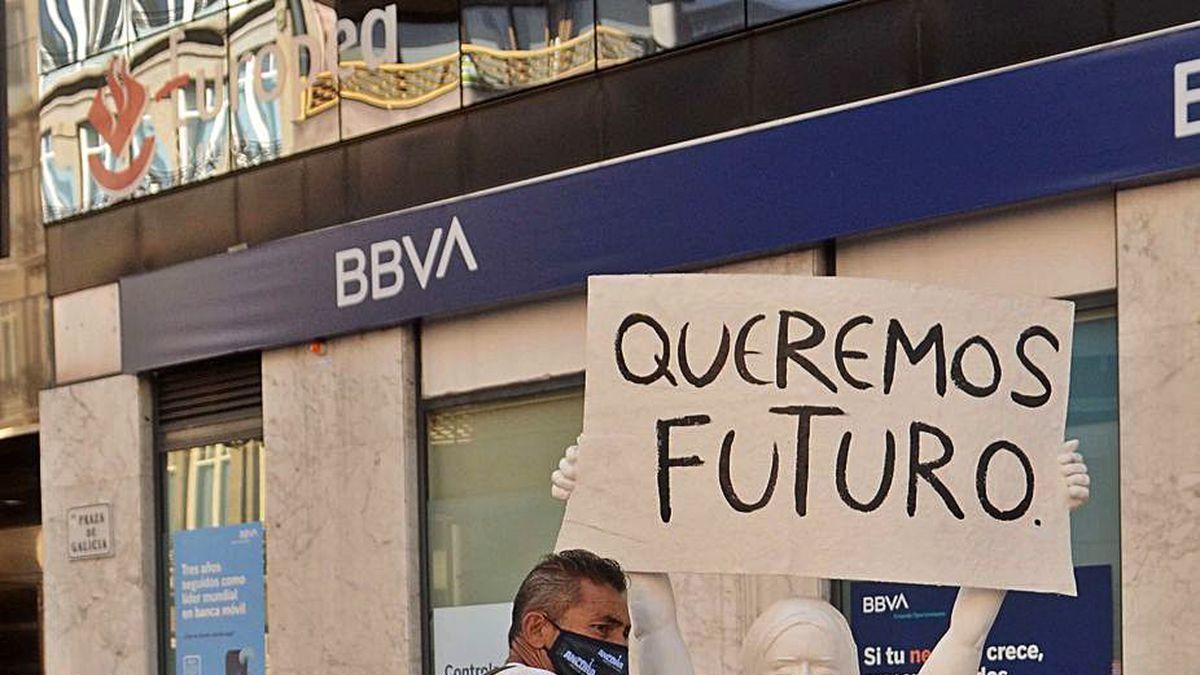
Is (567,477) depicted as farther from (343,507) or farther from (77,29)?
(77,29)

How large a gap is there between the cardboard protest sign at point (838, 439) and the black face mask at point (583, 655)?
0.82ft

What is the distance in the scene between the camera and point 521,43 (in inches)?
518

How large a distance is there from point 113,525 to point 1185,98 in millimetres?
8910

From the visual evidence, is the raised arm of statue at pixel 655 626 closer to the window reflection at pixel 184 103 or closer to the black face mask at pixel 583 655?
the black face mask at pixel 583 655

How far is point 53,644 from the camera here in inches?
661

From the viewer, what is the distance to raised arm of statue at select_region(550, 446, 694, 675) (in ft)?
17.2

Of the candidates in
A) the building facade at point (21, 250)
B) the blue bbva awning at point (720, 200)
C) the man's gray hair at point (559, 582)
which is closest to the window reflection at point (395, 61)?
the blue bbva awning at point (720, 200)

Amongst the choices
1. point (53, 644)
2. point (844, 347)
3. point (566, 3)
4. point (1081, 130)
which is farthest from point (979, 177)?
point (53, 644)

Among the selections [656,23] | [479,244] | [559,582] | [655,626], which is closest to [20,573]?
[479,244]

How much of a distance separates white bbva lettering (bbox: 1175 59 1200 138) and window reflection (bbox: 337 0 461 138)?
4.97m

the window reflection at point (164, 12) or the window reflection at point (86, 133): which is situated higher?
the window reflection at point (164, 12)

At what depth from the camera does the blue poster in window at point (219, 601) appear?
49.5 ft

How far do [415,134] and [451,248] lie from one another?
83 centimetres

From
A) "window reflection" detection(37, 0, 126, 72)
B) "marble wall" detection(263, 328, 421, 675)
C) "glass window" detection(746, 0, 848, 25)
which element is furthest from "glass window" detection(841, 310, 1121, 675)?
"window reflection" detection(37, 0, 126, 72)
